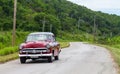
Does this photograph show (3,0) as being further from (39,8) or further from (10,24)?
(39,8)

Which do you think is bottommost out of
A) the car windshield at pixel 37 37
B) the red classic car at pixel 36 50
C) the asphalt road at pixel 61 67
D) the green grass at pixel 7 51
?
the green grass at pixel 7 51

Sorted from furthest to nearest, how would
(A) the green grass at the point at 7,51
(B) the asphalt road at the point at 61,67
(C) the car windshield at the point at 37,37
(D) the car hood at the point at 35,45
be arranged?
(A) the green grass at the point at 7,51, (C) the car windshield at the point at 37,37, (D) the car hood at the point at 35,45, (B) the asphalt road at the point at 61,67

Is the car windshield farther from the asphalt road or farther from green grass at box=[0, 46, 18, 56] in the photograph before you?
green grass at box=[0, 46, 18, 56]

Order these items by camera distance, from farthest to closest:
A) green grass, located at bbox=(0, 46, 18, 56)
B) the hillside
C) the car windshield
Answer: the hillside, green grass, located at bbox=(0, 46, 18, 56), the car windshield

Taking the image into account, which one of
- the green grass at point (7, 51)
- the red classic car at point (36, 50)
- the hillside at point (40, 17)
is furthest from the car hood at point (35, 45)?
the hillside at point (40, 17)

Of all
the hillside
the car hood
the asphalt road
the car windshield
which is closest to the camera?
the asphalt road

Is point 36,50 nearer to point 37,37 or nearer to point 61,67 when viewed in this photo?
point 37,37

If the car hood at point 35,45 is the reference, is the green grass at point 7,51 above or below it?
below

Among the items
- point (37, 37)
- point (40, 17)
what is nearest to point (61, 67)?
point (37, 37)

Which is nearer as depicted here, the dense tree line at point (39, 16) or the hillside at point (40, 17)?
the dense tree line at point (39, 16)

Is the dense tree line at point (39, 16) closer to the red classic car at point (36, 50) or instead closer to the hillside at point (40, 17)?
the hillside at point (40, 17)

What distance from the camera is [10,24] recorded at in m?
116

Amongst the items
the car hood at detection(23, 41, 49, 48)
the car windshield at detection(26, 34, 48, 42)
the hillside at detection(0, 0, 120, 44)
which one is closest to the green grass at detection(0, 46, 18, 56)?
the car windshield at detection(26, 34, 48, 42)

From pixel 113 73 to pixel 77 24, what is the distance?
588 feet
